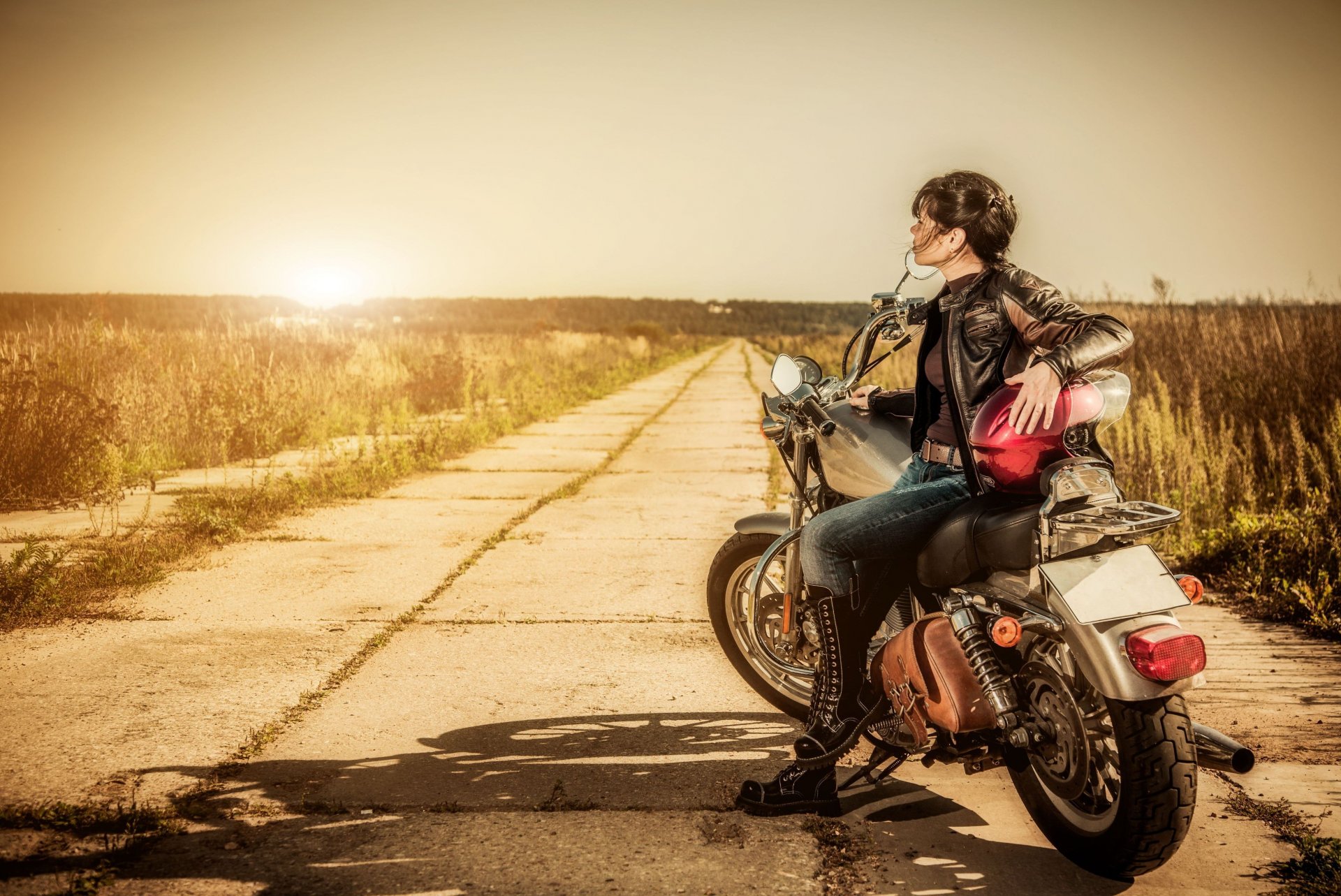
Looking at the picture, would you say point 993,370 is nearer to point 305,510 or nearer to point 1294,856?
point 1294,856

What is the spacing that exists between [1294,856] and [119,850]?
130 inches

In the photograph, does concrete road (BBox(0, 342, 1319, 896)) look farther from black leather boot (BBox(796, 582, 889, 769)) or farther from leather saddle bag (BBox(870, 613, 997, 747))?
leather saddle bag (BBox(870, 613, 997, 747))

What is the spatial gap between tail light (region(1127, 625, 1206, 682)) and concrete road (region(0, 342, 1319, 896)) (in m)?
0.74

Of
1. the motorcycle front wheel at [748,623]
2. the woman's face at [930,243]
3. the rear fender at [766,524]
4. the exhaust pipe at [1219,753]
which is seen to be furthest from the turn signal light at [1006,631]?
the motorcycle front wheel at [748,623]

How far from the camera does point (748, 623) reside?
4430 mm

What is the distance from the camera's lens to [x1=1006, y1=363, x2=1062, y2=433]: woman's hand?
2740 millimetres

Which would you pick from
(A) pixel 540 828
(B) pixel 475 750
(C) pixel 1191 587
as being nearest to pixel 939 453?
(C) pixel 1191 587

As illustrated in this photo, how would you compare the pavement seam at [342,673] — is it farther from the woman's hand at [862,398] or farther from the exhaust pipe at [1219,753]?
the exhaust pipe at [1219,753]

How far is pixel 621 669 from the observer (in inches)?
194

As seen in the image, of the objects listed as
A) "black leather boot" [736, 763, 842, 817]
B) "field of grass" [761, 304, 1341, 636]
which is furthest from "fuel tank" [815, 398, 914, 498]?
"field of grass" [761, 304, 1341, 636]

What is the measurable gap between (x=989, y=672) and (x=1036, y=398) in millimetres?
769

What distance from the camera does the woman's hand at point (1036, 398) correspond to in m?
2.74

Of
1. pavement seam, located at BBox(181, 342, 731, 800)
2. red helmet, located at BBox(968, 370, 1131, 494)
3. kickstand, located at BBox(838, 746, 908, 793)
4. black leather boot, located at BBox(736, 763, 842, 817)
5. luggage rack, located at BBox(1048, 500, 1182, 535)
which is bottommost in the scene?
pavement seam, located at BBox(181, 342, 731, 800)

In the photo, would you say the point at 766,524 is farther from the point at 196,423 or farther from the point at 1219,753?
the point at 196,423
